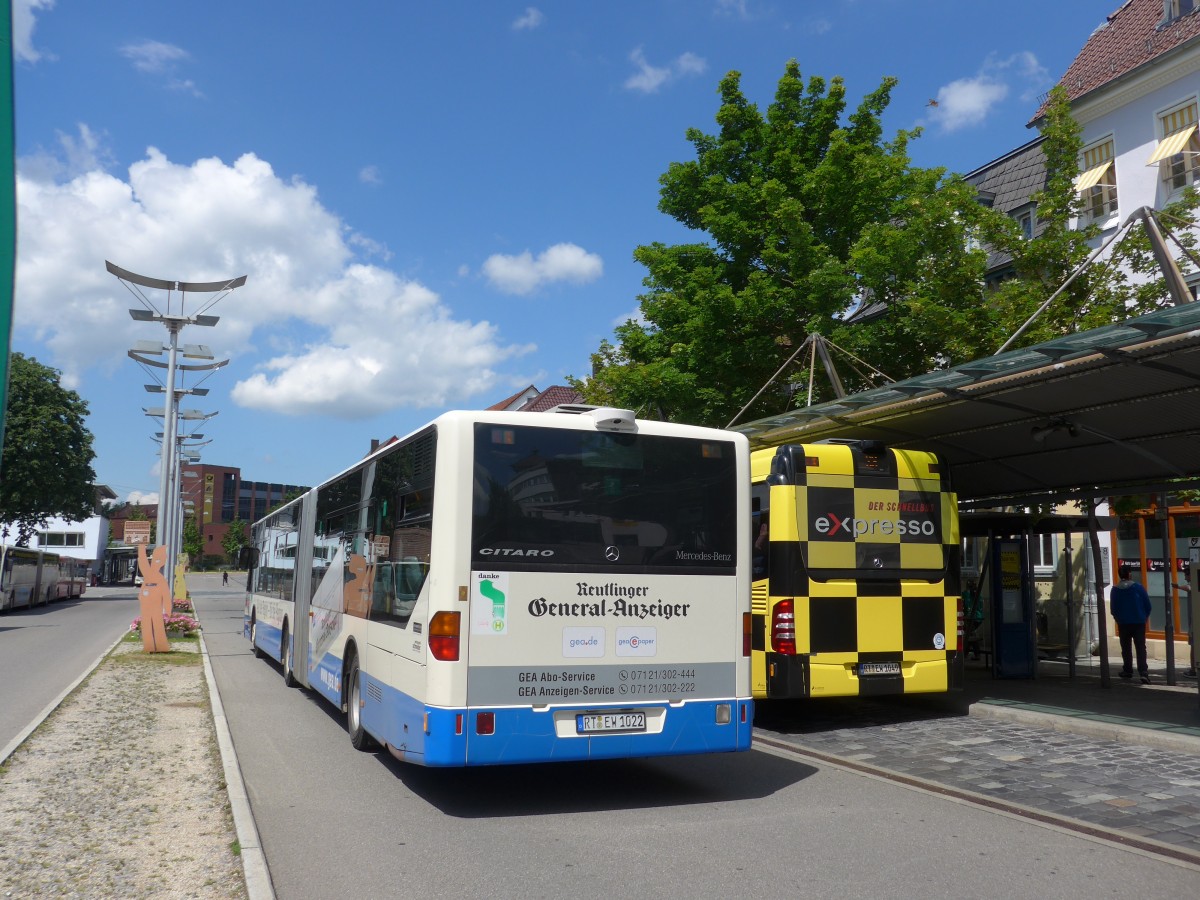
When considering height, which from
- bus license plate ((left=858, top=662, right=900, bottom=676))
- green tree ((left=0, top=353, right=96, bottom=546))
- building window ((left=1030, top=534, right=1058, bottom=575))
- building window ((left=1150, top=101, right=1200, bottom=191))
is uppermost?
building window ((left=1150, top=101, right=1200, bottom=191))

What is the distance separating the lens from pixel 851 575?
10922 mm

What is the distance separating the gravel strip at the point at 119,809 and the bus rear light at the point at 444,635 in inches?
66.4

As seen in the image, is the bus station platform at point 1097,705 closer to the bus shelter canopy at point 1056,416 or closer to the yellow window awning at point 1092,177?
the bus shelter canopy at point 1056,416

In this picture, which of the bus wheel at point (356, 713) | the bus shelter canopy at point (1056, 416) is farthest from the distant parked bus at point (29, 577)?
the bus wheel at point (356, 713)

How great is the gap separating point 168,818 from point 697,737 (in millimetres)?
3705

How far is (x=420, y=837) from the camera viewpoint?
6.62 metres

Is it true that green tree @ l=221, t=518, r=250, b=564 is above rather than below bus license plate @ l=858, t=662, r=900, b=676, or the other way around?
above

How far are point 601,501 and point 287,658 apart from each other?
8.94 meters

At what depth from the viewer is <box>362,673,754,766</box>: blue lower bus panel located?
7105mm

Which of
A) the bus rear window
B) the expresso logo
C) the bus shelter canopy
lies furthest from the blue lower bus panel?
the bus shelter canopy

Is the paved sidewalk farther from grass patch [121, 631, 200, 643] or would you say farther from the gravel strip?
grass patch [121, 631, 200, 643]

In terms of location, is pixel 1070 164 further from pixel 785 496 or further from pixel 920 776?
pixel 920 776

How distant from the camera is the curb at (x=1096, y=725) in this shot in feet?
31.9

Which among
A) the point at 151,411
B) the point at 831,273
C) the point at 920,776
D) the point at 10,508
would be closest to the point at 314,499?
the point at 920,776
